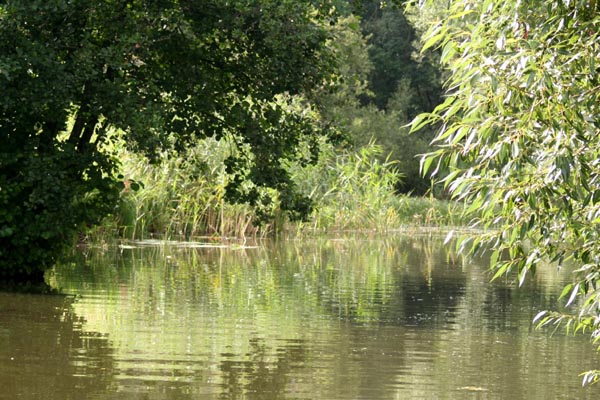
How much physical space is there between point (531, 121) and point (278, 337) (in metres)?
4.92

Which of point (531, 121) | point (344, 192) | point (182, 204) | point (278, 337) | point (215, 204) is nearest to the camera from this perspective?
point (531, 121)

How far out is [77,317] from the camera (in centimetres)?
1080

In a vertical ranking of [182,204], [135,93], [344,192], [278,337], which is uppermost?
[135,93]

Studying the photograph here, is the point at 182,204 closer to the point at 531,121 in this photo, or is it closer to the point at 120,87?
the point at 120,87

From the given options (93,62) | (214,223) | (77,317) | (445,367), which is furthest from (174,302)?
(214,223)

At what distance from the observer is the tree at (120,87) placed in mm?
11688

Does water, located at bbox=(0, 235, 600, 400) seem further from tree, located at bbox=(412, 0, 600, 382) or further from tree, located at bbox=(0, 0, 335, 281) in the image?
tree, located at bbox=(412, 0, 600, 382)

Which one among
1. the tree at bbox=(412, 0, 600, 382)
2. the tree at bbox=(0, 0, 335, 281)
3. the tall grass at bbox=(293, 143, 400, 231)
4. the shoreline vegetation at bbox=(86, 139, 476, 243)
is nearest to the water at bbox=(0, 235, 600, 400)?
the tree at bbox=(0, 0, 335, 281)

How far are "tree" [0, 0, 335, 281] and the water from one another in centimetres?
103

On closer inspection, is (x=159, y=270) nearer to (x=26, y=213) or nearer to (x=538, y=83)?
(x=26, y=213)

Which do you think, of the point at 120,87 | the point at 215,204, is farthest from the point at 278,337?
→ the point at 215,204

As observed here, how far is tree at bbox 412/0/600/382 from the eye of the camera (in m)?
5.48

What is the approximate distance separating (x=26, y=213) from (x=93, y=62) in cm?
198

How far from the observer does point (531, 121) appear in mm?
5609
